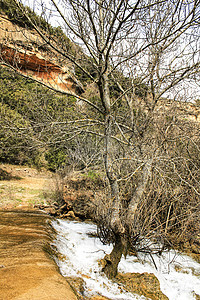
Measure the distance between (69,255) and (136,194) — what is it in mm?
1545

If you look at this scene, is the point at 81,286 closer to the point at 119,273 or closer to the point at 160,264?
the point at 119,273

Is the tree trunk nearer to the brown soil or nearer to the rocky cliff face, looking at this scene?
the brown soil

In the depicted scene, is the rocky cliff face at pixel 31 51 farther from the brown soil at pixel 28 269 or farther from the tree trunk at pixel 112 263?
the tree trunk at pixel 112 263

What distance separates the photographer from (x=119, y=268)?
3.18m

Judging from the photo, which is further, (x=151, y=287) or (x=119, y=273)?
(x=119, y=273)

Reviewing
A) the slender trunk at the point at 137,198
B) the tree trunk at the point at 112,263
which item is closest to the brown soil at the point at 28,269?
the tree trunk at the point at 112,263

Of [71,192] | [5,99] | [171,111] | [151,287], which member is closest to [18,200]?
[71,192]

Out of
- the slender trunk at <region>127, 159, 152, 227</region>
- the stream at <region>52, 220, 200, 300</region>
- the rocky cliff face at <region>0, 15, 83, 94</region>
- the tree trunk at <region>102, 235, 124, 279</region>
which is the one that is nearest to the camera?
the stream at <region>52, 220, 200, 300</region>

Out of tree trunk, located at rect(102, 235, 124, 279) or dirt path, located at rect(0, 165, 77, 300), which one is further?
tree trunk, located at rect(102, 235, 124, 279)

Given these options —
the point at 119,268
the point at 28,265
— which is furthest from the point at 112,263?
the point at 28,265

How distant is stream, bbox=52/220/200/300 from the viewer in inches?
100

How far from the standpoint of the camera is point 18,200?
621 cm

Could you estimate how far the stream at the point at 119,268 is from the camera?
2547 mm

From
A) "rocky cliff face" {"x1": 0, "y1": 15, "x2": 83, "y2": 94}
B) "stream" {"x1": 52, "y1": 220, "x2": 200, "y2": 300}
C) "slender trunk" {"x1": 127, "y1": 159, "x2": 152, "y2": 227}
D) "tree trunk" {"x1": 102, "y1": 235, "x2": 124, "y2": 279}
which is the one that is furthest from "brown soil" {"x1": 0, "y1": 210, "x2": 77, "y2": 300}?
"rocky cliff face" {"x1": 0, "y1": 15, "x2": 83, "y2": 94}
